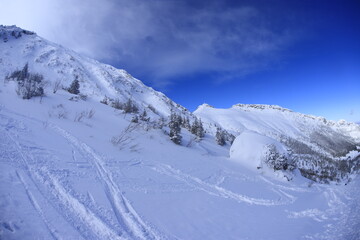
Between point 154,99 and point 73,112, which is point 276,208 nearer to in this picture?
point 73,112

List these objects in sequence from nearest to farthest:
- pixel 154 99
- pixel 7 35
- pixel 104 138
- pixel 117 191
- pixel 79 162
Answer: pixel 117 191, pixel 79 162, pixel 104 138, pixel 7 35, pixel 154 99

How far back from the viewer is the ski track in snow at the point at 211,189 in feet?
14.9

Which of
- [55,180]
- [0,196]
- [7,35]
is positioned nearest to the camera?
[0,196]

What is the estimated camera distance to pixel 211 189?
4719mm

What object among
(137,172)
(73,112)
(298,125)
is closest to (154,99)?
(73,112)

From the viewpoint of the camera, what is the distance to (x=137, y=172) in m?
4.59

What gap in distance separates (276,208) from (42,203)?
4680mm

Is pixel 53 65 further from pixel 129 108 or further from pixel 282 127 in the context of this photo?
pixel 282 127

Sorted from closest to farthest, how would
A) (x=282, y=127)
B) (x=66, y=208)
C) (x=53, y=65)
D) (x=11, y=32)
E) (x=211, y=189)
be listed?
(x=66, y=208) < (x=211, y=189) < (x=53, y=65) < (x=11, y=32) < (x=282, y=127)

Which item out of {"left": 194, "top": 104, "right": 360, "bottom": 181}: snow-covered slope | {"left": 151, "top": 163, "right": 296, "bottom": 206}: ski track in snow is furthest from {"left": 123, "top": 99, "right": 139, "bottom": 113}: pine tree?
{"left": 194, "top": 104, "right": 360, "bottom": 181}: snow-covered slope

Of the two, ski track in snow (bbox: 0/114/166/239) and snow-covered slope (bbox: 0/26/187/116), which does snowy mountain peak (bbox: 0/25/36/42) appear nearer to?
snow-covered slope (bbox: 0/26/187/116)

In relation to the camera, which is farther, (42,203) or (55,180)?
(55,180)

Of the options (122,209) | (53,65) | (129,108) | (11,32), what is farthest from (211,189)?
(11,32)

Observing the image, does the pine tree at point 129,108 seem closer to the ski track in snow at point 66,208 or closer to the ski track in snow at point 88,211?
the ski track in snow at point 88,211
